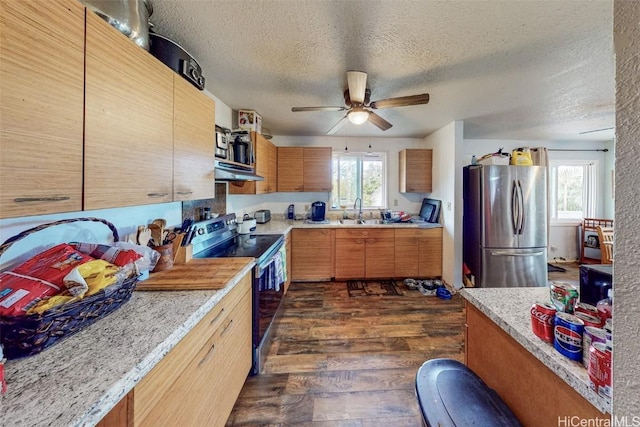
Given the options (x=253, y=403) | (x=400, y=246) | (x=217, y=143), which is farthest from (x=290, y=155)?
(x=253, y=403)

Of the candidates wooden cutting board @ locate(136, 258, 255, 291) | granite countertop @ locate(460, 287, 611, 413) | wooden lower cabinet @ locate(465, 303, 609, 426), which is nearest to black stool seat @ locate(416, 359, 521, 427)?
wooden lower cabinet @ locate(465, 303, 609, 426)

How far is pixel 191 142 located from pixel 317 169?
2313 millimetres

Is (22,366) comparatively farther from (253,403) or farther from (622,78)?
(622,78)

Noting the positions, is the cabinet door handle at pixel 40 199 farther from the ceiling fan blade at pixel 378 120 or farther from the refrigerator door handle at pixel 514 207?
the refrigerator door handle at pixel 514 207

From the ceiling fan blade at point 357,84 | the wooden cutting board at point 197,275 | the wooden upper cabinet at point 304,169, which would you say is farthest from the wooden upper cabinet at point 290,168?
the wooden cutting board at point 197,275

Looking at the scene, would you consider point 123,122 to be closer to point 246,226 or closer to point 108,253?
point 108,253

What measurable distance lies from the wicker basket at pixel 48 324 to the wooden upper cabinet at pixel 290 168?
112 inches

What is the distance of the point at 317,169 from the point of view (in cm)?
356

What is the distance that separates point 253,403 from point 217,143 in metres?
1.78

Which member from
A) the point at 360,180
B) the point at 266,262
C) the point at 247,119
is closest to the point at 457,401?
the point at 266,262

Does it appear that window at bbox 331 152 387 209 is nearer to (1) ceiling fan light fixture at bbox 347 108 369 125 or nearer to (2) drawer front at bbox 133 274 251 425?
(1) ceiling fan light fixture at bbox 347 108 369 125

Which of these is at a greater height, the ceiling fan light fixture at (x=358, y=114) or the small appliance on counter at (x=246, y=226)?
the ceiling fan light fixture at (x=358, y=114)

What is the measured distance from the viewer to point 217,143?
1.80 m

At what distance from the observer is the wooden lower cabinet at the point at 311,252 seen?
131 inches
